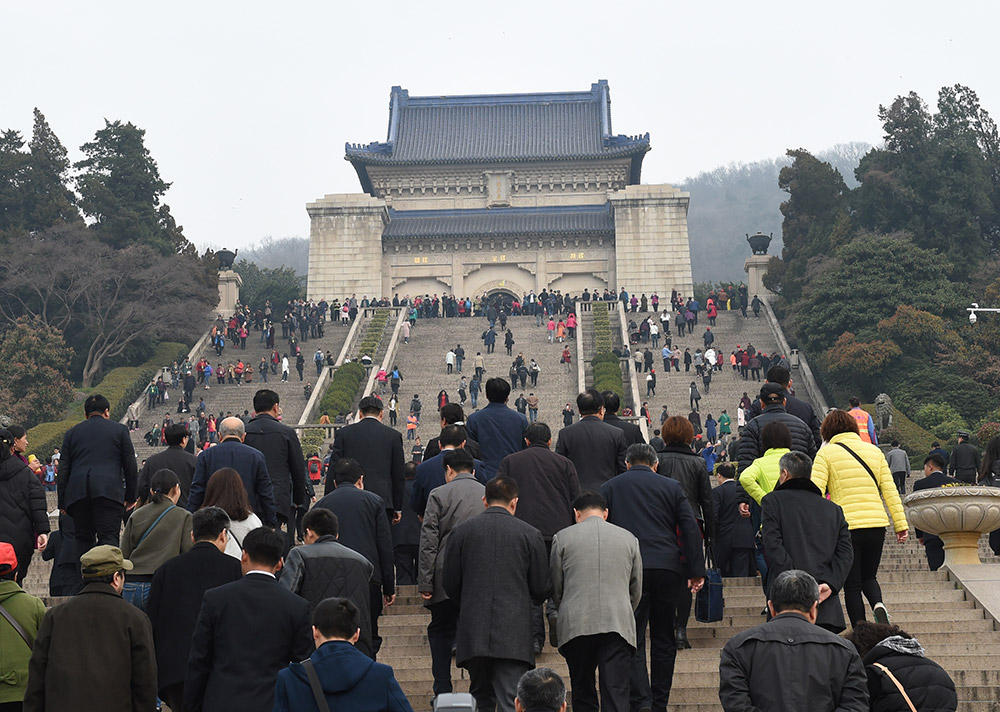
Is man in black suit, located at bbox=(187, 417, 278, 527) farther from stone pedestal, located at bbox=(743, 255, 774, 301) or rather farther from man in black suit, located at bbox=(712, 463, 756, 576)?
stone pedestal, located at bbox=(743, 255, 774, 301)

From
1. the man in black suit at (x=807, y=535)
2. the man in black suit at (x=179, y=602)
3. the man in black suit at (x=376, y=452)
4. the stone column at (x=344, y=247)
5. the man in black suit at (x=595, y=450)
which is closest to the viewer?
the man in black suit at (x=179, y=602)

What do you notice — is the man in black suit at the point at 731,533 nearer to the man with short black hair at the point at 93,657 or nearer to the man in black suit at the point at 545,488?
the man in black suit at the point at 545,488

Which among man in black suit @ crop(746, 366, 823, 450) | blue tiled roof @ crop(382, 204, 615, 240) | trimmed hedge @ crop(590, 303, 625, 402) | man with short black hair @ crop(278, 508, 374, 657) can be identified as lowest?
man with short black hair @ crop(278, 508, 374, 657)

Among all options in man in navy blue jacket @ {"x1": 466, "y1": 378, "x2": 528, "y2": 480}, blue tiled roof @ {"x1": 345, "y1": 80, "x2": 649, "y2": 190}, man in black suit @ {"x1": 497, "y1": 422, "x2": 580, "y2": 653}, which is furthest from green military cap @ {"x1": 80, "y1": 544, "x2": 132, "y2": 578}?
blue tiled roof @ {"x1": 345, "y1": 80, "x2": 649, "y2": 190}

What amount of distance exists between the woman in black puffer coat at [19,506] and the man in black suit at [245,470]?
1088 millimetres

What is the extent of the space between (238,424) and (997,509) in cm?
598

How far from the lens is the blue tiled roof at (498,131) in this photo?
5422 centimetres

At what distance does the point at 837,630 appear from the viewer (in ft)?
25.3

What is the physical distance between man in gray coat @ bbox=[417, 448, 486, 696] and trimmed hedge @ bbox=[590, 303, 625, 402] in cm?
2189

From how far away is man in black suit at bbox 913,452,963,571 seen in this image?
40.0 feet

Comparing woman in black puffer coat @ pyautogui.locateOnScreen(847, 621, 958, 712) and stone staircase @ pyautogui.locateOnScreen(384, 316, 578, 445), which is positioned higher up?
stone staircase @ pyautogui.locateOnScreen(384, 316, 578, 445)

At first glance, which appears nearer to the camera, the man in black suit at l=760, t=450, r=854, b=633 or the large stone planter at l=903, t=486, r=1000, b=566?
the man in black suit at l=760, t=450, r=854, b=633

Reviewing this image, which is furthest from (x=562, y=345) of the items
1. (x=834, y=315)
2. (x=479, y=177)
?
(x=479, y=177)

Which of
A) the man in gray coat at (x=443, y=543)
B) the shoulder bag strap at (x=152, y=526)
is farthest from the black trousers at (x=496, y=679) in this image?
the shoulder bag strap at (x=152, y=526)
